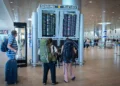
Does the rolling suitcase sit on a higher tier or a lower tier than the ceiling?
lower

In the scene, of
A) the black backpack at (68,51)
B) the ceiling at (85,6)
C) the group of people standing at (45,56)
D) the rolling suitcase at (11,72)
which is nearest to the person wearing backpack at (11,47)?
the group of people standing at (45,56)

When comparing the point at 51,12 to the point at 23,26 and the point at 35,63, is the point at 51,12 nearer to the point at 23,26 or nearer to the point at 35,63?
the point at 23,26

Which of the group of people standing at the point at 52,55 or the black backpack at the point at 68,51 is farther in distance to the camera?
the black backpack at the point at 68,51

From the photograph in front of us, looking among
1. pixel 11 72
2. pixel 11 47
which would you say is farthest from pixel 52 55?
pixel 11 72

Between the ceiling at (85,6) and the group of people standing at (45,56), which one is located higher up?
the ceiling at (85,6)

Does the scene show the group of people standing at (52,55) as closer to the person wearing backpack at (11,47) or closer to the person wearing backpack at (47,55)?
the person wearing backpack at (47,55)

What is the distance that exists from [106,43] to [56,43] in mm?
20256

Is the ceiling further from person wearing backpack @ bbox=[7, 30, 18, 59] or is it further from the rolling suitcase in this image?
the rolling suitcase

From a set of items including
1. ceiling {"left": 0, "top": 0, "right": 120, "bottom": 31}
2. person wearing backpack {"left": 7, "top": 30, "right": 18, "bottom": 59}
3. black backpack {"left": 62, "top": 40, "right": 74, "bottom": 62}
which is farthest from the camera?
ceiling {"left": 0, "top": 0, "right": 120, "bottom": 31}

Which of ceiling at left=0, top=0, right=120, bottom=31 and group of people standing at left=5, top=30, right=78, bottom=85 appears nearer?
group of people standing at left=5, top=30, right=78, bottom=85

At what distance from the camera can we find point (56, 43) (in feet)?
29.9

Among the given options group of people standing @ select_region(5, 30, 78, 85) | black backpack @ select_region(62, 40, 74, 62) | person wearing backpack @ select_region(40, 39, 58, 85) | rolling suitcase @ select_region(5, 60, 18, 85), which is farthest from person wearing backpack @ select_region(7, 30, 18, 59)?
black backpack @ select_region(62, 40, 74, 62)

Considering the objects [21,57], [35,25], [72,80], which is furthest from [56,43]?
[72,80]

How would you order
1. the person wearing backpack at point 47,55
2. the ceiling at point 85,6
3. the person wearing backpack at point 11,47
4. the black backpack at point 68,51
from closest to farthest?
1. the person wearing backpack at point 47,55
2. the person wearing backpack at point 11,47
3. the black backpack at point 68,51
4. the ceiling at point 85,6
